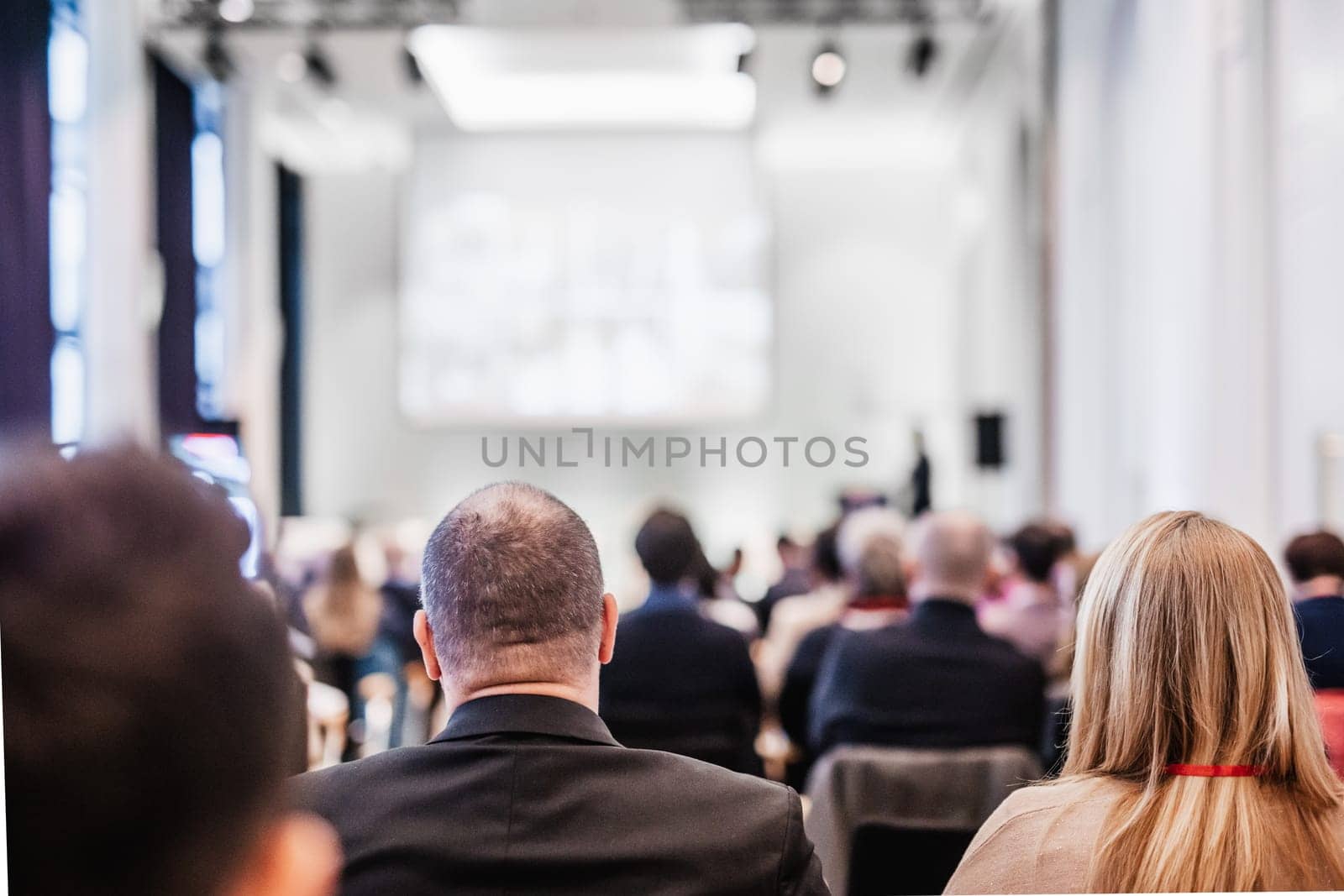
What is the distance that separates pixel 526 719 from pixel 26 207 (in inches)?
182

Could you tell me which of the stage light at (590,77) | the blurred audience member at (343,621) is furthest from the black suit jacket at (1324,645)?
the stage light at (590,77)

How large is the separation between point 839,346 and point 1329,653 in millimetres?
7533

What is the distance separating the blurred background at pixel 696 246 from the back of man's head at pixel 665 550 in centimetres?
36

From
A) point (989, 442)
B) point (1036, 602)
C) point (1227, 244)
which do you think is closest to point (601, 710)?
point (1036, 602)

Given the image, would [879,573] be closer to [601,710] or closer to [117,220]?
[601,710]

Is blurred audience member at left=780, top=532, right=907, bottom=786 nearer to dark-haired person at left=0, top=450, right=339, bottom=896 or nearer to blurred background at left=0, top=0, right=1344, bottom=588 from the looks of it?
blurred background at left=0, top=0, right=1344, bottom=588

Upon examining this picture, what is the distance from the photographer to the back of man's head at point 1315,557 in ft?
8.44

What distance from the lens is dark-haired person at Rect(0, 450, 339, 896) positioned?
70 centimetres

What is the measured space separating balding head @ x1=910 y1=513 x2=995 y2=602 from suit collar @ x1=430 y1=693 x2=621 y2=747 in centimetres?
159

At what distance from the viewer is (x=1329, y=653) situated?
2467 millimetres

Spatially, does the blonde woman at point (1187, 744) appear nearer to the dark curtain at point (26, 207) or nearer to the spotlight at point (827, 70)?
the dark curtain at point (26, 207)

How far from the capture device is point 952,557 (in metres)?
2.95

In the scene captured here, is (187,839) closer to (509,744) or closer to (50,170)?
(509,744)

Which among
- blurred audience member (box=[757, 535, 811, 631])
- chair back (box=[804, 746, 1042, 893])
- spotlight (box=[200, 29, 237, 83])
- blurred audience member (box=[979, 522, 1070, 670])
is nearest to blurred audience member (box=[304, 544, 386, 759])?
blurred audience member (box=[757, 535, 811, 631])
